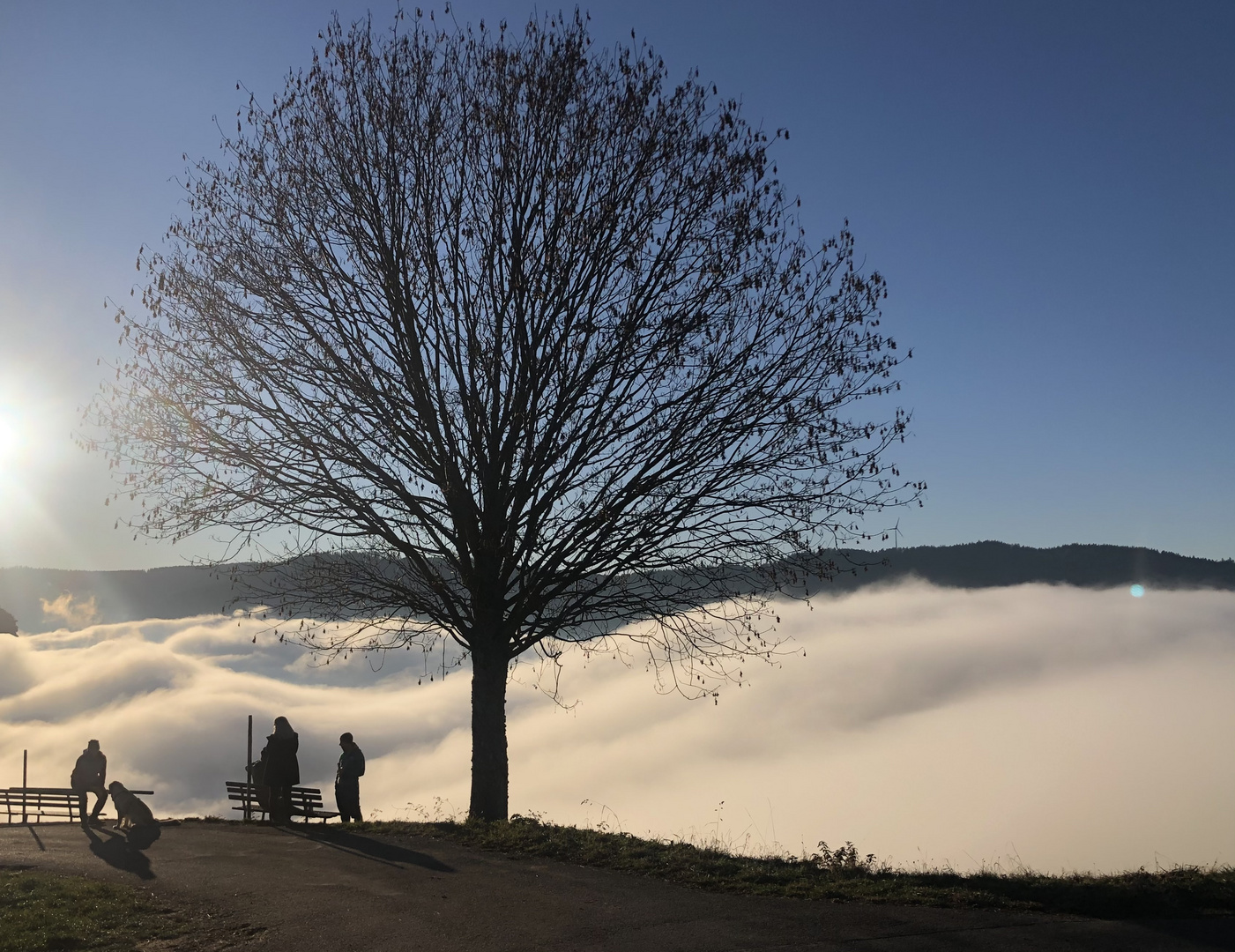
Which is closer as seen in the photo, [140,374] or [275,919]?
[275,919]

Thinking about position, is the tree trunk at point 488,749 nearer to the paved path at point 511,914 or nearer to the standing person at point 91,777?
the paved path at point 511,914

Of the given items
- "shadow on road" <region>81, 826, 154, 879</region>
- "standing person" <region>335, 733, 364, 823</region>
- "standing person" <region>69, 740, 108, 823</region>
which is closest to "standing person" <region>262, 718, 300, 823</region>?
"standing person" <region>335, 733, 364, 823</region>

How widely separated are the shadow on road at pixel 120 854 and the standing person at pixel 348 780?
374 centimetres

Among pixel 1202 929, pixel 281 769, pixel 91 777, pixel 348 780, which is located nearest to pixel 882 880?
pixel 1202 929

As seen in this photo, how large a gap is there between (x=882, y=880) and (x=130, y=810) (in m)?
12.5

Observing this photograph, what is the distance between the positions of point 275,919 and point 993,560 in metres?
132

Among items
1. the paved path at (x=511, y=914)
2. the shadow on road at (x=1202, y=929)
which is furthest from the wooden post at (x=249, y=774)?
the shadow on road at (x=1202, y=929)

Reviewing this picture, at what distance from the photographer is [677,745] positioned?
163750 millimetres

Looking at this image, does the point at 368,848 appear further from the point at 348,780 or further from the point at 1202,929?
the point at 1202,929

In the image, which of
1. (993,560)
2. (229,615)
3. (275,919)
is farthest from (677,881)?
(993,560)

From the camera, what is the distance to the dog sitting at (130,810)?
52.3 feet

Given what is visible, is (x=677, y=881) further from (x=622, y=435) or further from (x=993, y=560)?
(x=993, y=560)

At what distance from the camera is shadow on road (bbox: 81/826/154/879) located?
12.2m

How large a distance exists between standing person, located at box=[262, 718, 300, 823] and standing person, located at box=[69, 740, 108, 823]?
4.32 m
